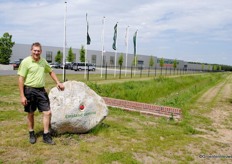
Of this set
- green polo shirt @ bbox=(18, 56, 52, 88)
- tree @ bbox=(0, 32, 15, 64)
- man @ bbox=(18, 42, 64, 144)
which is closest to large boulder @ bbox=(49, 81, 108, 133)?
man @ bbox=(18, 42, 64, 144)

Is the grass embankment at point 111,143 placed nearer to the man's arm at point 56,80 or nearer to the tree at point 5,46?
the man's arm at point 56,80

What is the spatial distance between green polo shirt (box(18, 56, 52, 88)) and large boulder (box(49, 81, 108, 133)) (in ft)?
2.47

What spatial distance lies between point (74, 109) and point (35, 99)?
97 cm

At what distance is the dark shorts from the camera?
17.7 ft

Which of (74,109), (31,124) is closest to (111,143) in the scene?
(74,109)

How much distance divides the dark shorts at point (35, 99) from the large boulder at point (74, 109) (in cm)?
49

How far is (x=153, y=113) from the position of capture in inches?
395

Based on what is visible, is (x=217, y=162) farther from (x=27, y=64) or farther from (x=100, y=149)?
(x=27, y=64)

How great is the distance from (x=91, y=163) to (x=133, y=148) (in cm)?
127

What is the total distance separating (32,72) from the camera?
5344mm

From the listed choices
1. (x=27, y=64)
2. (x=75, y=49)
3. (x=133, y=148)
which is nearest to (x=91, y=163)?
(x=133, y=148)

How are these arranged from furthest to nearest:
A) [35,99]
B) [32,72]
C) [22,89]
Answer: [35,99]
[32,72]
[22,89]

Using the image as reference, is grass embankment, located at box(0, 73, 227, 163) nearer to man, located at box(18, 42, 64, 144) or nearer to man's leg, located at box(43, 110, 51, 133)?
man's leg, located at box(43, 110, 51, 133)

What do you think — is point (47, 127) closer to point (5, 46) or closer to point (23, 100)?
point (23, 100)
